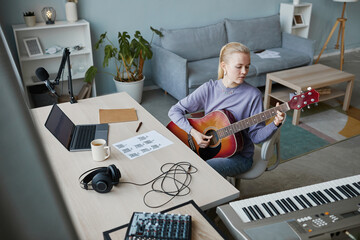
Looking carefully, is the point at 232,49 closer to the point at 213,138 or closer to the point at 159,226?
the point at 213,138

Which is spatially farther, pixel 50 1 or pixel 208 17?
pixel 208 17

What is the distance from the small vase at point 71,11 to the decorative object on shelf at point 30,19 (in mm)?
362

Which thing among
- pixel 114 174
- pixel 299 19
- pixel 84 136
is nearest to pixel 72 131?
pixel 84 136

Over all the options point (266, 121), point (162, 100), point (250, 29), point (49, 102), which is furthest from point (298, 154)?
point (49, 102)

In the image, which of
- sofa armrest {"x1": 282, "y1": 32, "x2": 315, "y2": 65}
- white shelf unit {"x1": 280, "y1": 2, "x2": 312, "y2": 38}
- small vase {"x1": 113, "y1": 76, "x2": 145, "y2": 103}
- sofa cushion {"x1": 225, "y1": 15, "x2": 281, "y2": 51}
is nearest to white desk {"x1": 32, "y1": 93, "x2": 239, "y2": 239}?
small vase {"x1": 113, "y1": 76, "x2": 145, "y2": 103}

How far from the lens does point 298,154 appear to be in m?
3.16

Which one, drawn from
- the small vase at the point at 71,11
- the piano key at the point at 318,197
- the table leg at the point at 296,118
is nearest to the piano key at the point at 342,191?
the piano key at the point at 318,197

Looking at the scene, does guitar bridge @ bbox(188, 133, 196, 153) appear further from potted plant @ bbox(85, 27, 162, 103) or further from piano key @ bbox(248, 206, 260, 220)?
potted plant @ bbox(85, 27, 162, 103)

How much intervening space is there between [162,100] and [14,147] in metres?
4.36

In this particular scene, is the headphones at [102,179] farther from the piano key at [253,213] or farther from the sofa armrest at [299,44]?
the sofa armrest at [299,44]

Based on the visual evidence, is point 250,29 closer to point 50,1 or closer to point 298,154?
point 298,154

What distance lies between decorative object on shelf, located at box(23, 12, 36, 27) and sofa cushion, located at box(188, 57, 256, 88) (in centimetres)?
181

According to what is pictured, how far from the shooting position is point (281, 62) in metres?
4.49

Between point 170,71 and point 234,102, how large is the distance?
6.84 ft
